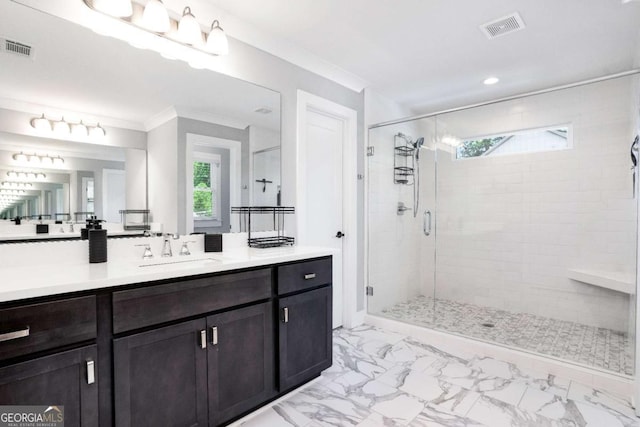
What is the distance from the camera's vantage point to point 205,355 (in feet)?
5.07

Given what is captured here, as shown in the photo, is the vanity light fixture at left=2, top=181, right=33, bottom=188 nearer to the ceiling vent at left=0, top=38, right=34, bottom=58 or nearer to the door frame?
the ceiling vent at left=0, top=38, right=34, bottom=58

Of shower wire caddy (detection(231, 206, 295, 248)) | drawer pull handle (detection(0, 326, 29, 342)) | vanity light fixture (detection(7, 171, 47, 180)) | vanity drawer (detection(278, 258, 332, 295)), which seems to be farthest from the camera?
shower wire caddy (detection(231, 206, 295, 248))

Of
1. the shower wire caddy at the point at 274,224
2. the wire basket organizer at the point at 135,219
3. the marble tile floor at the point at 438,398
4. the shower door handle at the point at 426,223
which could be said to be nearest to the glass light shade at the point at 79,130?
the wire basket organizer at the point at 135,219

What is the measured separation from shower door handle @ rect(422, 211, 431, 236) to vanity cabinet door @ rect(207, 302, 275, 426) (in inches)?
97.0

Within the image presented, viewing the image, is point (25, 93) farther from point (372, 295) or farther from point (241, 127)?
point (372, 295)

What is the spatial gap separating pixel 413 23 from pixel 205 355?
7.99 feet

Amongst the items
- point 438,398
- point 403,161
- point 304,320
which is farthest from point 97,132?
point 403,161

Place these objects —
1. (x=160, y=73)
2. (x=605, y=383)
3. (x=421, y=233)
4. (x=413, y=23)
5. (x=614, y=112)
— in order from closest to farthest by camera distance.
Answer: (x=160, y=73) < (x=605, y=383) < (x=413, y=23) < (x=614, y=112) < (x=421, y=233)

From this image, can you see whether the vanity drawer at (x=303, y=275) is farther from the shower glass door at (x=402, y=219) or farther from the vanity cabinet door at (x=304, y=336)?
the shower glass door at (x=402, y=219)

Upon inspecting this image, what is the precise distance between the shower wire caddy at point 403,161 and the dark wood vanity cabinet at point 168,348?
7.14 feet

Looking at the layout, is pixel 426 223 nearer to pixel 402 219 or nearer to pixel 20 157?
pixel 402 219

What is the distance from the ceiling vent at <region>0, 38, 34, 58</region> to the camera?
59.0 inches

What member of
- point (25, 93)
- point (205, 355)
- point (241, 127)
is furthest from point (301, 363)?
point (25, 93)

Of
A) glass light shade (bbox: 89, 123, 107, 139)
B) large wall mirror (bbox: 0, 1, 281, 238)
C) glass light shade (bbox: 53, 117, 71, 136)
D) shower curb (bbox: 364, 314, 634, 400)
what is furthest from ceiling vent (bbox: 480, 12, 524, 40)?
glass light shade (bbox: 53, 117, 71, 136)
